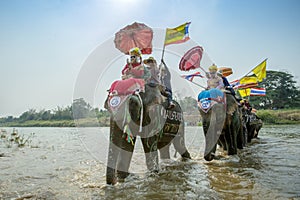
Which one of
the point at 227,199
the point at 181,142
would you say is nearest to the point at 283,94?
the point at 181,142

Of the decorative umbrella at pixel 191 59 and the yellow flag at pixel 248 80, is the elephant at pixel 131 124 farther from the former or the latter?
the yellow flag at pixel 248 80

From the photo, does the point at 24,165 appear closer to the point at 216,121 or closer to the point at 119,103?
the point at 119,103

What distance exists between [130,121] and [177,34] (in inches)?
193

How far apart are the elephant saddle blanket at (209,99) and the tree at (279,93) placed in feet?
149

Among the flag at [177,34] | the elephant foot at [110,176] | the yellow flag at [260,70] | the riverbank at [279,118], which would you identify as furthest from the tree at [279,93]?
the elephant foot at [110,176]

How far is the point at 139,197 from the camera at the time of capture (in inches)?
145

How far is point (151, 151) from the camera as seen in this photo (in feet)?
17.3

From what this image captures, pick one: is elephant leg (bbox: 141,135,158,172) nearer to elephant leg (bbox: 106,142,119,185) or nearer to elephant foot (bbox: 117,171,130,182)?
elephant foot (bbox: 117,171,130,182)

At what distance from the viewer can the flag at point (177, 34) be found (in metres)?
8.16

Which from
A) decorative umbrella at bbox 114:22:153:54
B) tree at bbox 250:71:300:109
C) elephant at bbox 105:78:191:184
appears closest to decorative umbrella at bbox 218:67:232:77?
decorative umbrella at bbox 114:22:153:54

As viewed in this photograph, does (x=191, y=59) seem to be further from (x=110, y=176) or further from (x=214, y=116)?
(x=110, y=176)

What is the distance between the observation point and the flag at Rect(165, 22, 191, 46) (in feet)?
26.8

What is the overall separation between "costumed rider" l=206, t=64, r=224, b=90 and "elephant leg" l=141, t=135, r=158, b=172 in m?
2.79

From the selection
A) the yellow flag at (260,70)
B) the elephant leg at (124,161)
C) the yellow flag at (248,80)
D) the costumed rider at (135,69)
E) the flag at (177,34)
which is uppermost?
the flag at (177,34)
